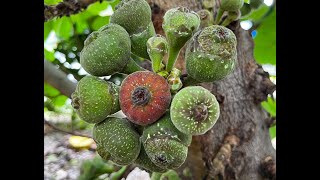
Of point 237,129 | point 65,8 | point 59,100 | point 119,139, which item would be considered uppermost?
point 65,8

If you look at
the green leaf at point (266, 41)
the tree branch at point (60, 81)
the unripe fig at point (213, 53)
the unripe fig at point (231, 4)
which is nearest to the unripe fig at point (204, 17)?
the unripe fig at point (231, 4)

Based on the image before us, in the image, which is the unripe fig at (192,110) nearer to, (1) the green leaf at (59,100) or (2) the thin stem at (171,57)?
(2) the thin stem at (171,57)

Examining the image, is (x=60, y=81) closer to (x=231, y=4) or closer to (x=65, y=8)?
(x=65, y=8)

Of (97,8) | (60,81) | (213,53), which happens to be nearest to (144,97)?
(213,53)

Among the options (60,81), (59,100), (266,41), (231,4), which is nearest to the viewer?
(231,4)

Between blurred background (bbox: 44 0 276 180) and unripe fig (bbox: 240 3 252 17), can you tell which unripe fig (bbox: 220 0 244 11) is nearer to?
unripe fig (bbox: 240 3 252 17)
